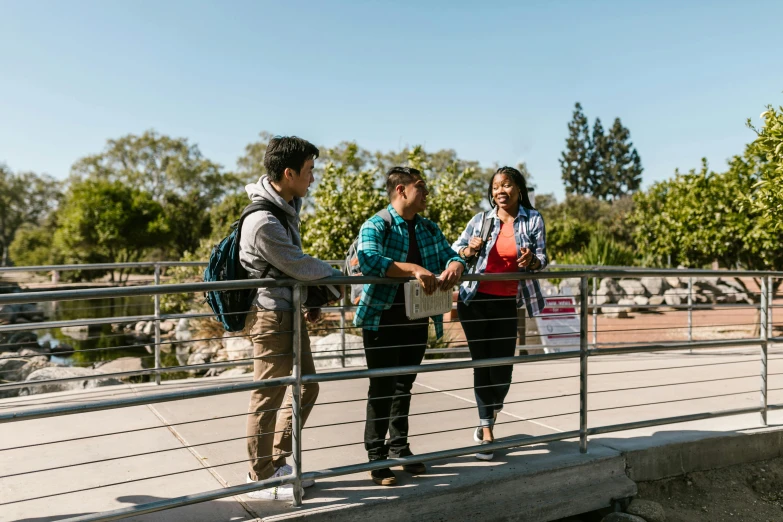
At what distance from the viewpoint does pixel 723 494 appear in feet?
14.4

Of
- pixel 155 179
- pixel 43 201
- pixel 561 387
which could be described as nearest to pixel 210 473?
pixel 561 387

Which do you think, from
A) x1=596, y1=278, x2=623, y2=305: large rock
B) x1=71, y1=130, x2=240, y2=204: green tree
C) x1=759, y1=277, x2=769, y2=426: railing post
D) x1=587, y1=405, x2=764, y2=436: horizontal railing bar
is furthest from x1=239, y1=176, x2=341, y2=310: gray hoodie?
x1=71, y1=130, x2=240, y2=204: green tree

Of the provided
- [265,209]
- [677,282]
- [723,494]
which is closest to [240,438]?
[265,209]

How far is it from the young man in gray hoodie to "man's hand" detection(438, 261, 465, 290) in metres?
0.60

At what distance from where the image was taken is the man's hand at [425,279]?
3479mm

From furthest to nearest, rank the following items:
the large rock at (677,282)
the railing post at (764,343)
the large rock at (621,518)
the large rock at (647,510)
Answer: the large rock at (677,282) → the railing post at (764,343) → the large rock at (647,510) → the large rock at (621,518)

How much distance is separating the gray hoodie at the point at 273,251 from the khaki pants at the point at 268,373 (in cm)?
9

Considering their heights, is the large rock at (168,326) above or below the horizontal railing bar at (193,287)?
Answer: below

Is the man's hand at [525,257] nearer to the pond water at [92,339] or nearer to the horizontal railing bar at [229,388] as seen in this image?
the horizontal railing bar at [229,388]

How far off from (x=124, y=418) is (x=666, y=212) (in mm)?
12281

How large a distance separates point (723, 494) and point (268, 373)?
316 centimetres

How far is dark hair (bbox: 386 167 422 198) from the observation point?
3.78 metres

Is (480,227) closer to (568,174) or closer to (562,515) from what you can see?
(562,515)

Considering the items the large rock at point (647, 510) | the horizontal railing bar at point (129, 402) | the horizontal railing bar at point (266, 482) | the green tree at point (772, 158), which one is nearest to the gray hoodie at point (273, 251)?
the horizontal railing bar at point (129, 402)
